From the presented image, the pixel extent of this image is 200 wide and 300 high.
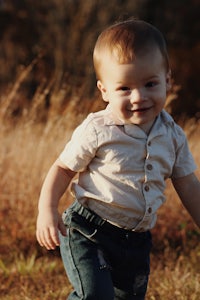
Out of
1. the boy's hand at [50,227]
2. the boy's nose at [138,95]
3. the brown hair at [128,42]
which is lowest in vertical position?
the boy's hand at [50,227]

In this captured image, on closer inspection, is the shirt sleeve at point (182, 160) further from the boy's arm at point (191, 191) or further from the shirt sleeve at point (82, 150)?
the shirt sleeve at point (82, 150)

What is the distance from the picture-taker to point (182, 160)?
2.78 m

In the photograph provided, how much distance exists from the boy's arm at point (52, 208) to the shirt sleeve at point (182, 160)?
498mm

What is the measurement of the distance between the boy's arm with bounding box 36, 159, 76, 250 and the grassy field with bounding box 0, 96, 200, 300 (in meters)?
1.00

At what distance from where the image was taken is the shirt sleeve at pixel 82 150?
8.42ft

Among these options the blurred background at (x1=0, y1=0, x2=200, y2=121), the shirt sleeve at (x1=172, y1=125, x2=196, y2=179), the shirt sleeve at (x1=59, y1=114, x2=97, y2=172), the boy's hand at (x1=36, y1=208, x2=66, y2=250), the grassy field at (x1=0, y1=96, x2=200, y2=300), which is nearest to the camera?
the boy's hand at (x1=36, y1=208, x2=66, y2=250)

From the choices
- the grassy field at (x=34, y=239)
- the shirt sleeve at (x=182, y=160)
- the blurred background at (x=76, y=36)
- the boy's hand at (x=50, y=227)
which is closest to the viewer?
the boy's hand at (x=50, y=227)

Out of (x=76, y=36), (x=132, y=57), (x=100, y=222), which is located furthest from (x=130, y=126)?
(x=76, y=36)

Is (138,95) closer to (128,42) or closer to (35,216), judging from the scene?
(128,42)

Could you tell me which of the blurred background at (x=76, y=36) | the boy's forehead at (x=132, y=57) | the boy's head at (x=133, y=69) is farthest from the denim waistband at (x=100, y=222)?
the blurred background at (x=76, y=36)

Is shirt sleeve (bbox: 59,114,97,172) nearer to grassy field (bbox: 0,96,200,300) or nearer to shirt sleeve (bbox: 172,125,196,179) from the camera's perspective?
shirt sleeve (bbox: 172,125,196,179)

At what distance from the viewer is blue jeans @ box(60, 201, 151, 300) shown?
2.54m

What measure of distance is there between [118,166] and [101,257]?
40 cm

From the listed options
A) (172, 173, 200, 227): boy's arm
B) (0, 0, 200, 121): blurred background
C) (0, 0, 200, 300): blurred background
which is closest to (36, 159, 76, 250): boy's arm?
(172, 173, 200, 227): boy's arm
